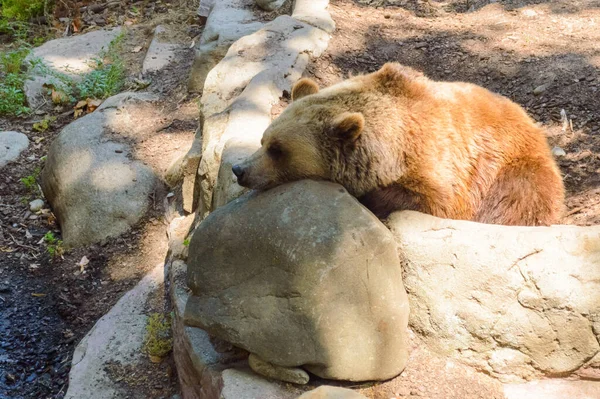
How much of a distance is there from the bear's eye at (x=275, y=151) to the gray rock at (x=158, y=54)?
558cm

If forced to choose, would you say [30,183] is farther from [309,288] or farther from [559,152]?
[559,152]

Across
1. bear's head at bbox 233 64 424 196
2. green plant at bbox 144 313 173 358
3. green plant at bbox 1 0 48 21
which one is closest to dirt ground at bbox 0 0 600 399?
green plant at bbox 144 313 173 358

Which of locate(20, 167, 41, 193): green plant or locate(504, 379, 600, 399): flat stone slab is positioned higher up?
locate(504, 379, 600, 399): flat stone slab

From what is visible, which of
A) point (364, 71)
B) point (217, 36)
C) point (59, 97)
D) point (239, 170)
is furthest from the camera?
point (59, 97)

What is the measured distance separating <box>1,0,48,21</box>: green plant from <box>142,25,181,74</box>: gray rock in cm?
279

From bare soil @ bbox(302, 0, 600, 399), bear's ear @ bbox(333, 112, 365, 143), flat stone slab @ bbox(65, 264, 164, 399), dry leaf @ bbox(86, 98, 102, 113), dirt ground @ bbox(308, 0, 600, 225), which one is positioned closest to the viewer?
bear's ear @ bbox(333, 112, 365, 143)

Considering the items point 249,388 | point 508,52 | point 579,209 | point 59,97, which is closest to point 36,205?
point 59,97

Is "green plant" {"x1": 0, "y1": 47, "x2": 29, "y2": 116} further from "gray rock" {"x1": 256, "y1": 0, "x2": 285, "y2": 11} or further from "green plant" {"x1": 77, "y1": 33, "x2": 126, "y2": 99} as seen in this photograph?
"gray rock" {"x1": 256, "y1": 0, "x2": 285, "y2": 11}

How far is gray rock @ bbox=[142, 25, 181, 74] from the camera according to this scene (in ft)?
31.9

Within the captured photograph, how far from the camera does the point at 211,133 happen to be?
599 centimetres

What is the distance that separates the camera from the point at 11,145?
8.68 m

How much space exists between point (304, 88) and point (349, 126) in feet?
2.89

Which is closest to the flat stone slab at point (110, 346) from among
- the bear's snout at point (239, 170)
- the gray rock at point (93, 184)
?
the gray rock at point (93, 184)

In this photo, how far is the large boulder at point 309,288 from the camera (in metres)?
3.94
